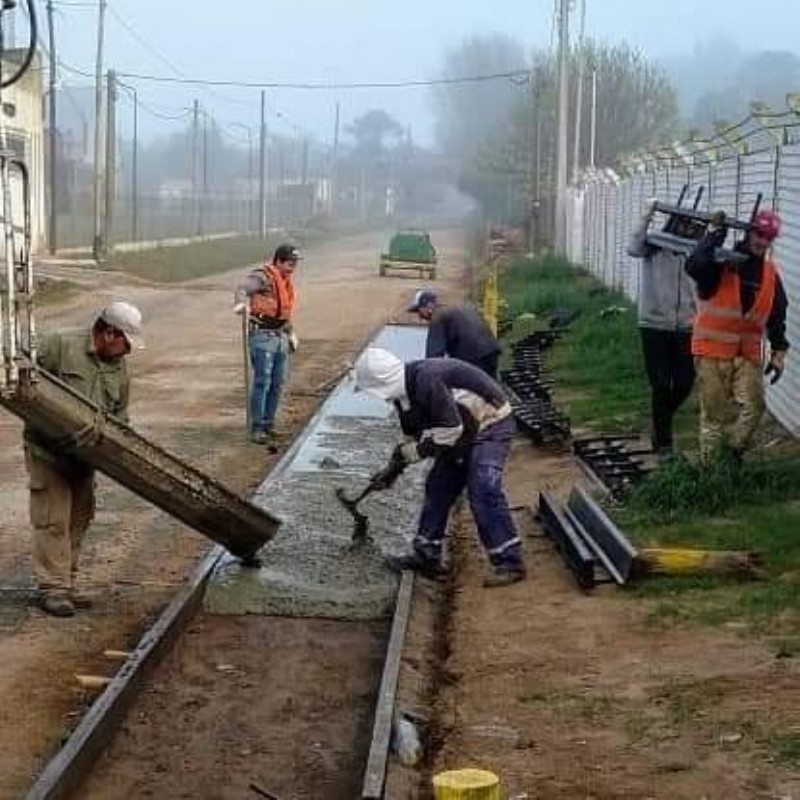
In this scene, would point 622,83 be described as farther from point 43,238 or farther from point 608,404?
point 608,404

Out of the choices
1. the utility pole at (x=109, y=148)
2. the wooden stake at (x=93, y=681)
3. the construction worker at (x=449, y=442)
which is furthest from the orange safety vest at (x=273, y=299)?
the utility pole at (x=109, y=148)

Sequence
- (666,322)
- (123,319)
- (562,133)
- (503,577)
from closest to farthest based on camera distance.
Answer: (123,319) → (503,577) → (666,322) → (562,133)

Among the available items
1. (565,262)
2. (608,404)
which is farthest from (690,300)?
(565,262)

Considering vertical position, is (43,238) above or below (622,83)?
below

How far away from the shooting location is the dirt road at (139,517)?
7.10 m

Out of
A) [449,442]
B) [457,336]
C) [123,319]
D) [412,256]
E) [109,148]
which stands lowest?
[412,256]

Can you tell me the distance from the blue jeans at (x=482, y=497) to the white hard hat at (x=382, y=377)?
0.65 meters

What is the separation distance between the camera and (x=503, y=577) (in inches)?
354

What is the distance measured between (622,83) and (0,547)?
61.6 metres

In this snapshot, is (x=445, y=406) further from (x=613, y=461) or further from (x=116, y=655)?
(x=613, y=461)

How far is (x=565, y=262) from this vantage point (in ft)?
133

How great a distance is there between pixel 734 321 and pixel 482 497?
92.5 inches

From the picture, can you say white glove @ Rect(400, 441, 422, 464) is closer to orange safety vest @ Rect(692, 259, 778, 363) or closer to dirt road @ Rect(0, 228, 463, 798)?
dirt road @ Rect(0, 228, 463, 798)

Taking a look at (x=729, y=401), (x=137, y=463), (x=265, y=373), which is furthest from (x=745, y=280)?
(x=265, y=373)
